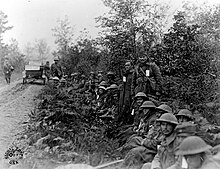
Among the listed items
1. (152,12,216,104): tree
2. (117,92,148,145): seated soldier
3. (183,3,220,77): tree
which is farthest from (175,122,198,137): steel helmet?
(183,3,220,77): tree

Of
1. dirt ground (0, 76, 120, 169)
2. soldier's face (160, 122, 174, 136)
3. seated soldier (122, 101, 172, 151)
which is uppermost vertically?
soldier's face (160, 122, 174, 136)

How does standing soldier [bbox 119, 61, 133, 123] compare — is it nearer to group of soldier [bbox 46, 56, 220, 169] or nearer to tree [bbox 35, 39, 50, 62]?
group of soldier [bbox 46, 56, 220, 169]

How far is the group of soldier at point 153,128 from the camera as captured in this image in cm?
383

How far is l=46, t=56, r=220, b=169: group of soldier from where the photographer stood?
3.83m

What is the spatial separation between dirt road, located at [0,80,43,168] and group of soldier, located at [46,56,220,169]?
2473mm

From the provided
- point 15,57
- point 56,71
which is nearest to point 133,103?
point 56,71

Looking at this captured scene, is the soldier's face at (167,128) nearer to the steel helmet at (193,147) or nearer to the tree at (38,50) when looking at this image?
the steel helmet at (193,147)

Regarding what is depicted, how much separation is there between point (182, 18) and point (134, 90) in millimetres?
3503

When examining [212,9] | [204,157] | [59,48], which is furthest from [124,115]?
[59,48]

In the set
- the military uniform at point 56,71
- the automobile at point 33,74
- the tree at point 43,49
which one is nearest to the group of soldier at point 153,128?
the military uniform at point 56,71

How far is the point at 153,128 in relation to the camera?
6.27 metres

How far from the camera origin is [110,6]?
14.3 metres

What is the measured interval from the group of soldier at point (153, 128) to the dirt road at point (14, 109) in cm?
247

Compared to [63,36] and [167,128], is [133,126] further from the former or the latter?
[63,36]
